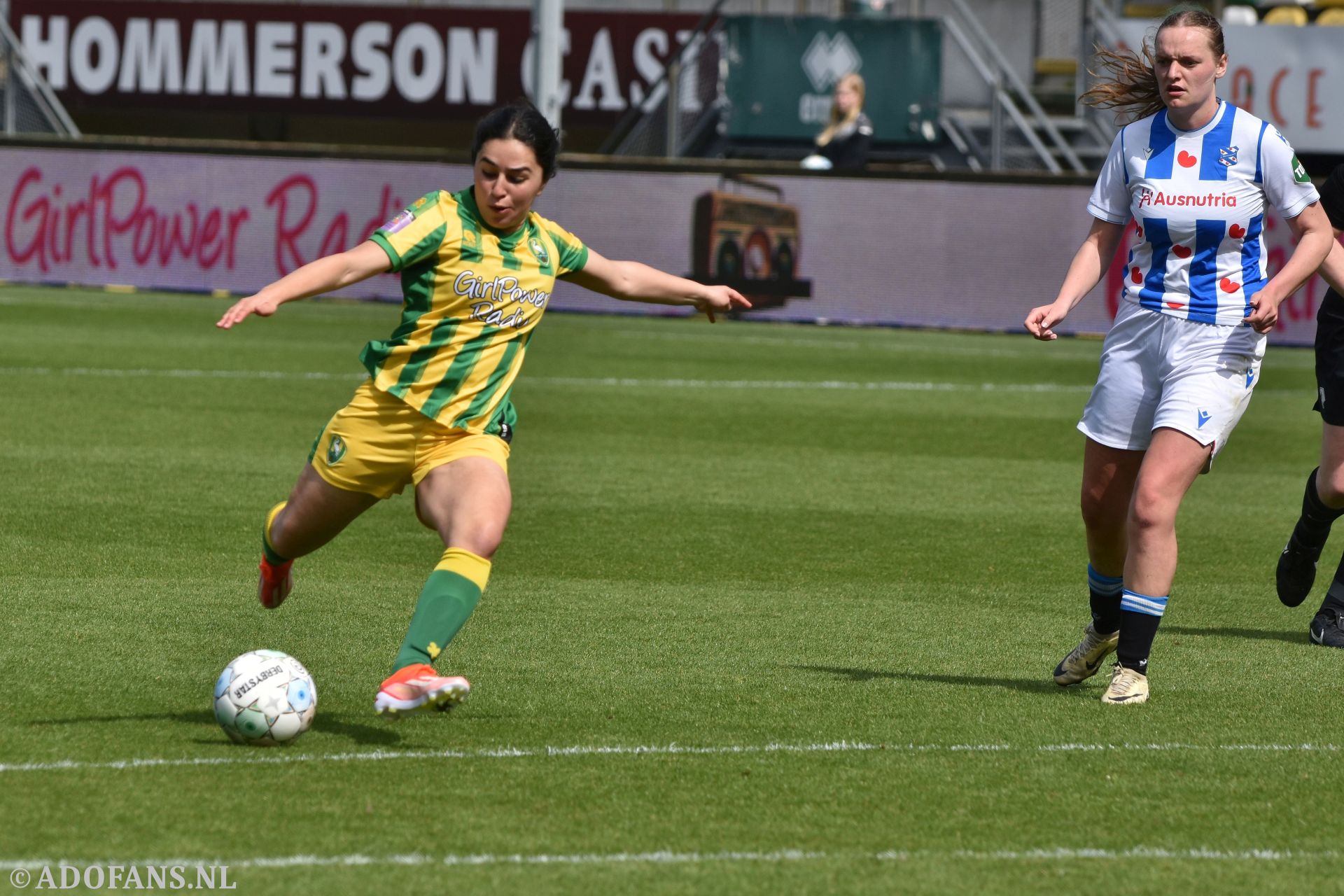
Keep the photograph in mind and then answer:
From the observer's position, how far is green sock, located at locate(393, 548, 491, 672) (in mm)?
5176

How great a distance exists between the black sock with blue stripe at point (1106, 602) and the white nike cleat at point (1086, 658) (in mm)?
25

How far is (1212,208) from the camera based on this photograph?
A: 586 cm

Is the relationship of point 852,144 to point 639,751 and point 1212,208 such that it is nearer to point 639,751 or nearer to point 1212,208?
point 1212,208

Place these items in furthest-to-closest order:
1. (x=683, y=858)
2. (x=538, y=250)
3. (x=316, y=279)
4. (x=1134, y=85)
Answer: (x=1134, y=85) → (x=538, y=250) → (x=316, y=279) → (x=683, y=858)

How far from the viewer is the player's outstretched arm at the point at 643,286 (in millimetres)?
5977

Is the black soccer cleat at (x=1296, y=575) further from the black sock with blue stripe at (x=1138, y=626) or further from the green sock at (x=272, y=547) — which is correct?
the green sock at (x=272, y=547)

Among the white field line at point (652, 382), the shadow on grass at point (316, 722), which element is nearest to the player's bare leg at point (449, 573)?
the shadow on grass at point (316, 722)

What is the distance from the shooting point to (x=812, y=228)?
2236 centimetres

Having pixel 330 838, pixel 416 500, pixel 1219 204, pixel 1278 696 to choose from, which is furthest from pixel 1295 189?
pixel 330 838

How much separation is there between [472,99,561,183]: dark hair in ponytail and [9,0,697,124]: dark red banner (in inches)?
973

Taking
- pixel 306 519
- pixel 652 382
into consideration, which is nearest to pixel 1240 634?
pixel 306 519

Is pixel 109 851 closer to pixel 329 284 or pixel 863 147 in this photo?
pixel 329 284

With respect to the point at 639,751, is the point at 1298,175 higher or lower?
higher

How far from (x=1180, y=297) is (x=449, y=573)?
7.87 feet
